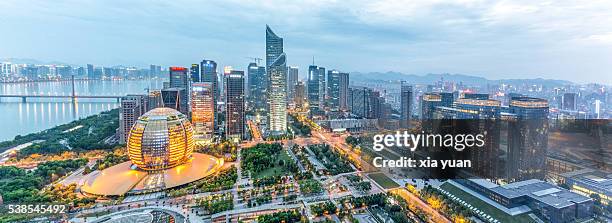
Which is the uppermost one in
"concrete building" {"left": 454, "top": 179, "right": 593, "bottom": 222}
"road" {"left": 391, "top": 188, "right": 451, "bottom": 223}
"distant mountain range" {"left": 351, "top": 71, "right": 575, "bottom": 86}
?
"distant mountain range" {"left": 351, "top": 71, "right": 575, "bottom": 86}

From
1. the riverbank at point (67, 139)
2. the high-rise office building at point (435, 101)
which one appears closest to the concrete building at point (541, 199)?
the high-rise office building at point (435, 101)

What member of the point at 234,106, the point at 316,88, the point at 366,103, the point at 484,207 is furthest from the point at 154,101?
the point at 316,88

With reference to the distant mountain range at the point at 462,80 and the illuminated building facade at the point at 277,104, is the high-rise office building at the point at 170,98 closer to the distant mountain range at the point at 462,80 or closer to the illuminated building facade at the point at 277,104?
the illuminated building facade at the point at 277,104

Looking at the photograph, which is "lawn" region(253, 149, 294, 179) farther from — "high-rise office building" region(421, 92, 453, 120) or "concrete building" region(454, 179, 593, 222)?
"high-rise office building" region(421, 92, 453, 120)

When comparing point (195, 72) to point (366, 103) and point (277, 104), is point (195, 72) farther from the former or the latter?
point (366, 103)

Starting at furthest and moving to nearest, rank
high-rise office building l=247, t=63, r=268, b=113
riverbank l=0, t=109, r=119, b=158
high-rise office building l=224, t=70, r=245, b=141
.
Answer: high-rise office building l=247, t=63, r=268, b=113
high-rise office building l=224, t=70, r=245, b=141
riverbank l=0, t=109, r=119, b=158

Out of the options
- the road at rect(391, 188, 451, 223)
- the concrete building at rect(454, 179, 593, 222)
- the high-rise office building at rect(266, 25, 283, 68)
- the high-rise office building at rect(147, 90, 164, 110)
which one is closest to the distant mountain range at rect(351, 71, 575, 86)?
the high-rise office building at rect(266, 25, 283, 68)

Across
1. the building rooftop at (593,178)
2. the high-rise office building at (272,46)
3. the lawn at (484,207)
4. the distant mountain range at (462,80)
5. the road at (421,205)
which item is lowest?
the road at (421,205)
